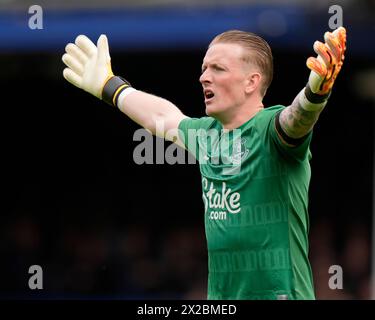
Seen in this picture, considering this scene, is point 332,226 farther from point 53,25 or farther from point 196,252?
point 53,25

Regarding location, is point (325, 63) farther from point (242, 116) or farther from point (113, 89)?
point (113, 89)

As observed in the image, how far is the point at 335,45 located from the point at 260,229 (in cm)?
104

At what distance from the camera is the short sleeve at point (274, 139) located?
5.41m

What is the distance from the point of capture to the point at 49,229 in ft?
41.3

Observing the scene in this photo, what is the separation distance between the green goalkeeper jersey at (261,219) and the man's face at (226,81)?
154mm

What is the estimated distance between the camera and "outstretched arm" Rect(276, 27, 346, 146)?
5.17 m

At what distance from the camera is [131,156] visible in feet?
41.5

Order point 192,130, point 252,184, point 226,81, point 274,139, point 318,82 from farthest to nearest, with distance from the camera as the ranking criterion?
point 192,130
point 226,81
point 252,184
point 274,139
point 318,82

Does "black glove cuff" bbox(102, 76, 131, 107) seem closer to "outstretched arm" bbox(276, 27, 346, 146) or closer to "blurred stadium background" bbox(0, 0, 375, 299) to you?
"outstretched arm" bbox(276, 27, 346, 146)

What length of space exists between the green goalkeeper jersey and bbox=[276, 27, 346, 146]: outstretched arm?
8.5 inches

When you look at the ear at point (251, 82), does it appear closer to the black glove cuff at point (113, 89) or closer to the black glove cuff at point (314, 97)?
the black glove cuff at point (314, 97)

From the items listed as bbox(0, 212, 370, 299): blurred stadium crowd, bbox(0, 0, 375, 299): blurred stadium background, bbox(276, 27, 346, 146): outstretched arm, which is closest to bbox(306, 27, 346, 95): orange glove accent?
bbox(276, 27, 346, 146): outstretched arm

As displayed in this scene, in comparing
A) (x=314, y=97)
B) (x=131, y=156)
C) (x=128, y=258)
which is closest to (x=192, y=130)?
(x=314, y=97)

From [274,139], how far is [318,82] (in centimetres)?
46
